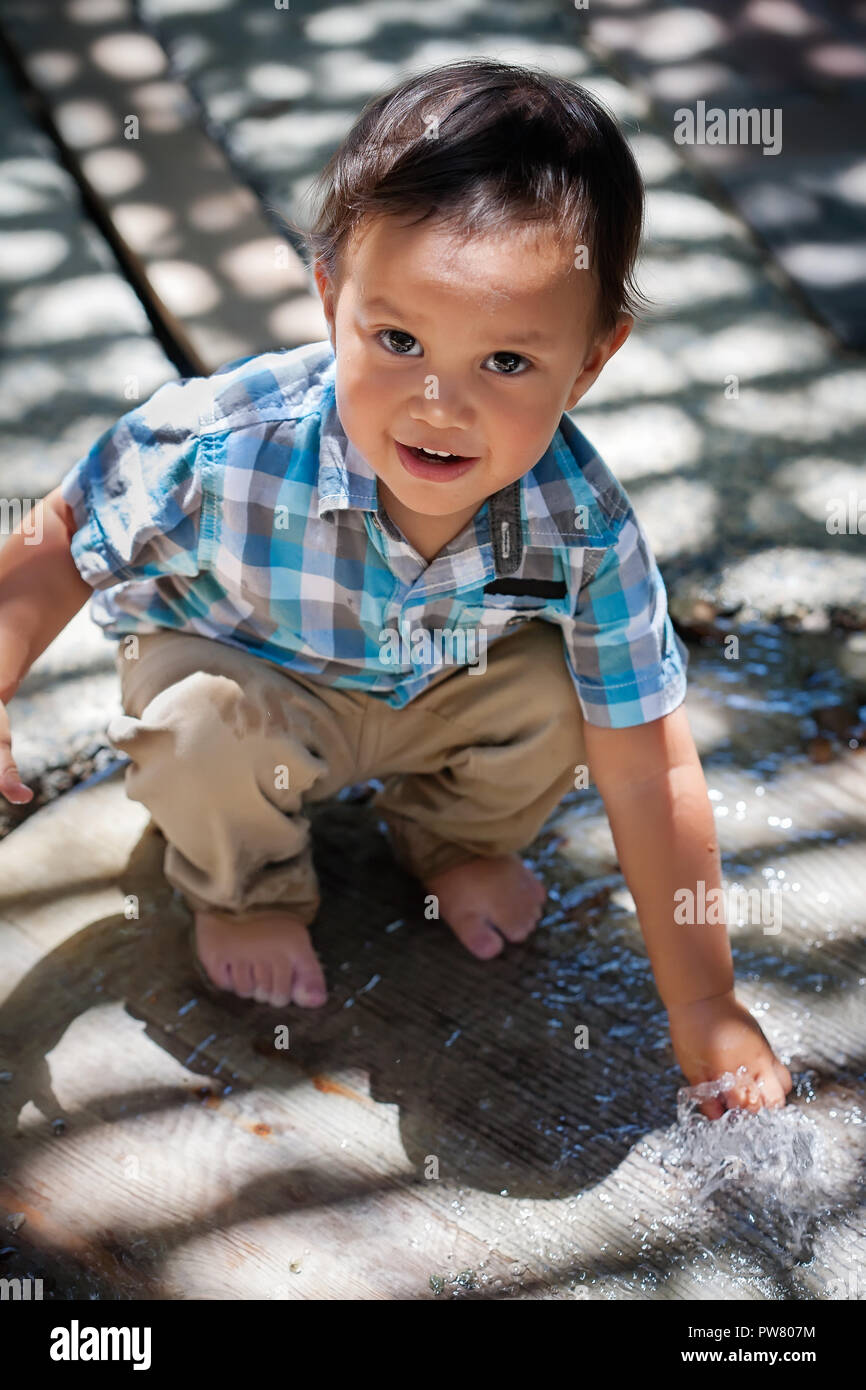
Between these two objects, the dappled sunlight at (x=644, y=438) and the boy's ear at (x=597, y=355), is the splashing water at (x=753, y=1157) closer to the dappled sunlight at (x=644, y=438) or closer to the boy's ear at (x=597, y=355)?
the boy's ear at (x=597, y=355)

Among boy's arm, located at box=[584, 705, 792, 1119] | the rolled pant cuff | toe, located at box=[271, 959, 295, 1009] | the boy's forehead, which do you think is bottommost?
toe, located at box=[271, 959, 295, 1009]

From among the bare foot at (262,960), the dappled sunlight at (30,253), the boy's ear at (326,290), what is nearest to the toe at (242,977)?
the bare foot at (262,960)

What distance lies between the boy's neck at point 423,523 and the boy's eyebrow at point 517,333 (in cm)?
25

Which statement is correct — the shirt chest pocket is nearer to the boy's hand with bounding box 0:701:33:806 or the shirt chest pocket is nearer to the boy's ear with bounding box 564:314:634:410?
the boy's ear with bounding box 564:314:634:410

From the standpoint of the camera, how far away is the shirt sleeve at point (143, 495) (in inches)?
58.4

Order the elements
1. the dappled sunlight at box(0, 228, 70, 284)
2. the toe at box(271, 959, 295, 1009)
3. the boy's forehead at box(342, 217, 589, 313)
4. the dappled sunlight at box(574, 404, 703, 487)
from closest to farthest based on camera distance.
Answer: the boy's forehead at box(342, 217, 589, 313) → the toe at box(271, 959, 295, 1009) → the dappled sunlight at box(574, 404, 703, 487) → the dappled sunlight at box(0, 228, 70, 284)

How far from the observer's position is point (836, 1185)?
5.15 feet

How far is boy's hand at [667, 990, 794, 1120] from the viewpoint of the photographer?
1.57m

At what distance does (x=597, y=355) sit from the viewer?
4.56 feet

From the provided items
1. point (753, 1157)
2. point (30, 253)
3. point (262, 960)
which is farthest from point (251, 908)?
point (30, 253)

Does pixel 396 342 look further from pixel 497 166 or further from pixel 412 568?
pixel 412 568

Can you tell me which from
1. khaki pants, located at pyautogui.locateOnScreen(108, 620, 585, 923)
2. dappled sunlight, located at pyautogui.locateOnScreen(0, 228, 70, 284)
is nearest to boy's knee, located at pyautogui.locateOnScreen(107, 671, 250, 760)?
khaki pants, located at pyautogui.locateOnScreen(108, 620, 585, 923)

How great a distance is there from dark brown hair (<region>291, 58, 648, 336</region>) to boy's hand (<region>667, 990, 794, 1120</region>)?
0.72 meters
